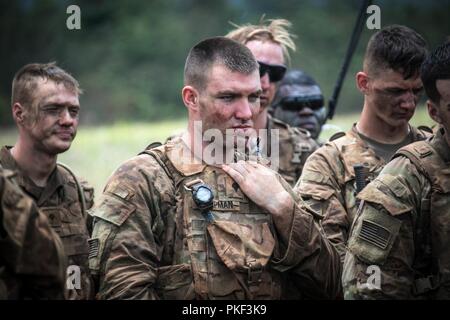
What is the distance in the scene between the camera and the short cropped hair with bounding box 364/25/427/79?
6312 mm

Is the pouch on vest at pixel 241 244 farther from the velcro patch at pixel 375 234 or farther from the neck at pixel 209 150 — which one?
the velcro patch at pixel 375 234

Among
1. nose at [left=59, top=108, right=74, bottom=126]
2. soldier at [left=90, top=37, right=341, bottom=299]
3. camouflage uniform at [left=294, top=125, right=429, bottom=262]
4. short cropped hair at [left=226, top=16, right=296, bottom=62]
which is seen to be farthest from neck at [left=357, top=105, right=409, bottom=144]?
nose at [left=59, top=108, right=74, bottom=126]

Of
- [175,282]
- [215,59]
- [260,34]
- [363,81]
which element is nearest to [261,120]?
[260,34]

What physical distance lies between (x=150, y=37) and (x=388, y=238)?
69.2 ft

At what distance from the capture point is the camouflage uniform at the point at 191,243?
4.86 meters

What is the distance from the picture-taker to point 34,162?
18.9 ft

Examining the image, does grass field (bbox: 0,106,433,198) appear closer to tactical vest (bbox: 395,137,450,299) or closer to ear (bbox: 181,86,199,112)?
ear (bbox: 181,86,199,112)

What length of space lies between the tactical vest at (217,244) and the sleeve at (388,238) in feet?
1.63

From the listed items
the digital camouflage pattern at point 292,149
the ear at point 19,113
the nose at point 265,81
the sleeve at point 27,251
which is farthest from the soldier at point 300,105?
the sleeve at point 27,251

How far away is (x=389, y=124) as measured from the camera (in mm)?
6473

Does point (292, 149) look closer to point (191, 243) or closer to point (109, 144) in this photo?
point (191, 243)

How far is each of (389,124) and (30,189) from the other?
2663mm

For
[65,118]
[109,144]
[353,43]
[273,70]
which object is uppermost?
[109,144]
